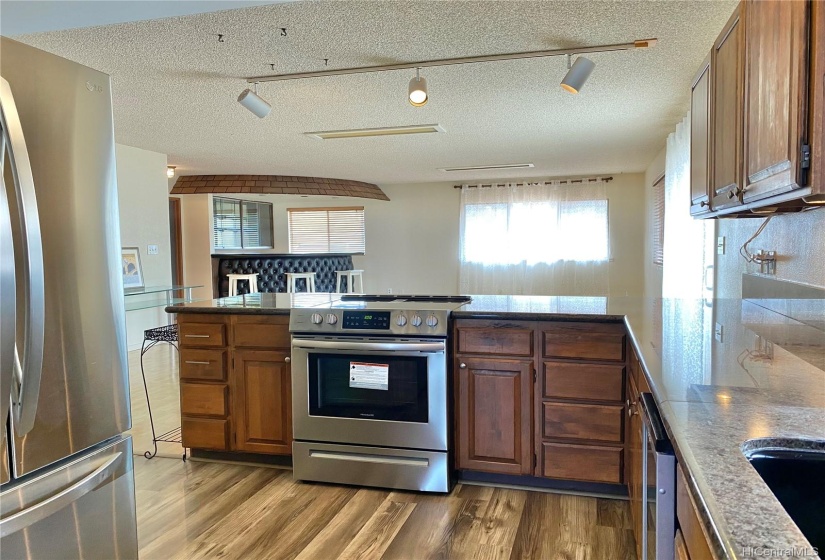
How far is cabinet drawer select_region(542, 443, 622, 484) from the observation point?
253cm

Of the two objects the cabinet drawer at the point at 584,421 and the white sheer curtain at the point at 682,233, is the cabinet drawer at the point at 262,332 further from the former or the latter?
the white sheer curtain at the point at 682,233

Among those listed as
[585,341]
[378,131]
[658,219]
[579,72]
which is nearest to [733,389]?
[585,341]

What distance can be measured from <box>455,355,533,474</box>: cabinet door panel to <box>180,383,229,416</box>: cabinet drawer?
1286mm

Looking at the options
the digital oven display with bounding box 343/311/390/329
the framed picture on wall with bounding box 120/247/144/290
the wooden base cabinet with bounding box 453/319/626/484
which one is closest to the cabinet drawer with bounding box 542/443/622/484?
the wooden base cabinet with bounding box 453/319/626/484

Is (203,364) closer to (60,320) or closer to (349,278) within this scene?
(60,320)

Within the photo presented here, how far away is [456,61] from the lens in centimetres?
304

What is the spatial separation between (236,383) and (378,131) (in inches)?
108

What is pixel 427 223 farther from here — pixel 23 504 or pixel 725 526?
pixel 725 526


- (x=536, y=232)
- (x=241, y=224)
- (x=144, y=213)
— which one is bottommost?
(x=536, y=232)

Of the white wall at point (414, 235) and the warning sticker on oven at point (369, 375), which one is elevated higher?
the white wall at point (414, 235)

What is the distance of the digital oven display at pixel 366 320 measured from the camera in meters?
2.65

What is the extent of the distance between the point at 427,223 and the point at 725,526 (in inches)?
343

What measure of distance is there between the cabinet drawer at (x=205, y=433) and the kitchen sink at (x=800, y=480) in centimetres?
266

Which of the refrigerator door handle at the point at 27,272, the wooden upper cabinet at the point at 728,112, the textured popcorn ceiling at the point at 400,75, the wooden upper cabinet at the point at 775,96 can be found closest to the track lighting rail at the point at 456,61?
the textured popcorn ceiling at the point at 400,75
